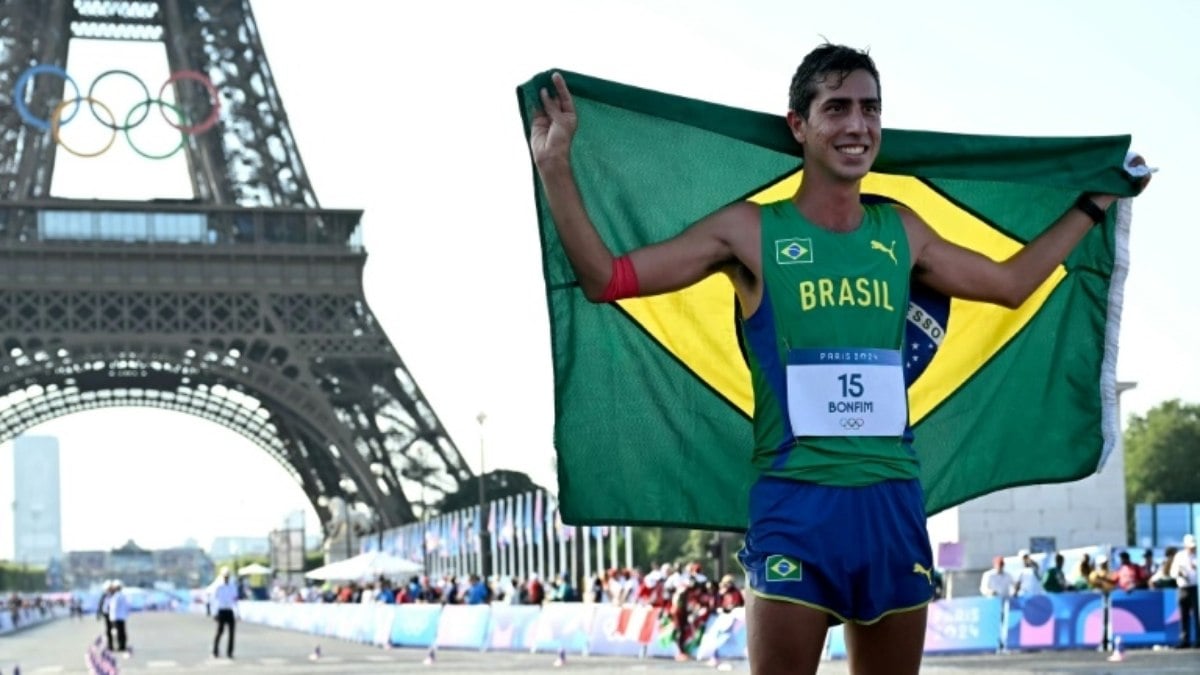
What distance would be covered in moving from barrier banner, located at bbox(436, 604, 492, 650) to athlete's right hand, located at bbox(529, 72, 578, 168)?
29.3 meters

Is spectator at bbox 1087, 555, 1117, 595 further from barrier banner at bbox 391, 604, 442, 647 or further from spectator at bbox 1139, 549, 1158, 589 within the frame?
barrier banner at bbox 391, 604, 442, 647

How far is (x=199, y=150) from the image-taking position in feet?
224

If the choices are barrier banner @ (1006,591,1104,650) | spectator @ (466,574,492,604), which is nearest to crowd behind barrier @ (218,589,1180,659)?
barrier banner @ (1006,591,1104,650)

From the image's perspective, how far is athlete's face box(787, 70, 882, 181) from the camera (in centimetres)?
496

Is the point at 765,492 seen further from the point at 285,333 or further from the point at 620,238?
the point at 285,333

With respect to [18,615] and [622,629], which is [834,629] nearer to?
[622,629]

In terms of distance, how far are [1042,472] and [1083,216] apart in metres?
0.69

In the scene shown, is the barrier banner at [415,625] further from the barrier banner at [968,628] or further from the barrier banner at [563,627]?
the barrier banner at [968,628]

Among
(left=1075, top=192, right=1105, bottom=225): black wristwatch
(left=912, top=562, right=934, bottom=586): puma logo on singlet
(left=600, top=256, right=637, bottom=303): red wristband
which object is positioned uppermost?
(left=1075, top=192, right=1105, bottom=225): black wristwatch

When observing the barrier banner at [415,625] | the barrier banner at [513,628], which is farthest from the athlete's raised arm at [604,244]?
the barrier banner at [415,625]

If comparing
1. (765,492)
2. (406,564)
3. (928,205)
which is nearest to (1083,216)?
(928,205)

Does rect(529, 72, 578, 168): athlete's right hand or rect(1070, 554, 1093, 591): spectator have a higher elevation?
rect(529, 72, 578, 168): athlete's right hand

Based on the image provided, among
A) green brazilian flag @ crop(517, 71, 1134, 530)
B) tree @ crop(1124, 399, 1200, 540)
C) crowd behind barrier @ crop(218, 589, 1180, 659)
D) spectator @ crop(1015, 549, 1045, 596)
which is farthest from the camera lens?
tree @ crop(1124, 399, 1200, 540)

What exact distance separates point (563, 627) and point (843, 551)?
2638 centimetres
